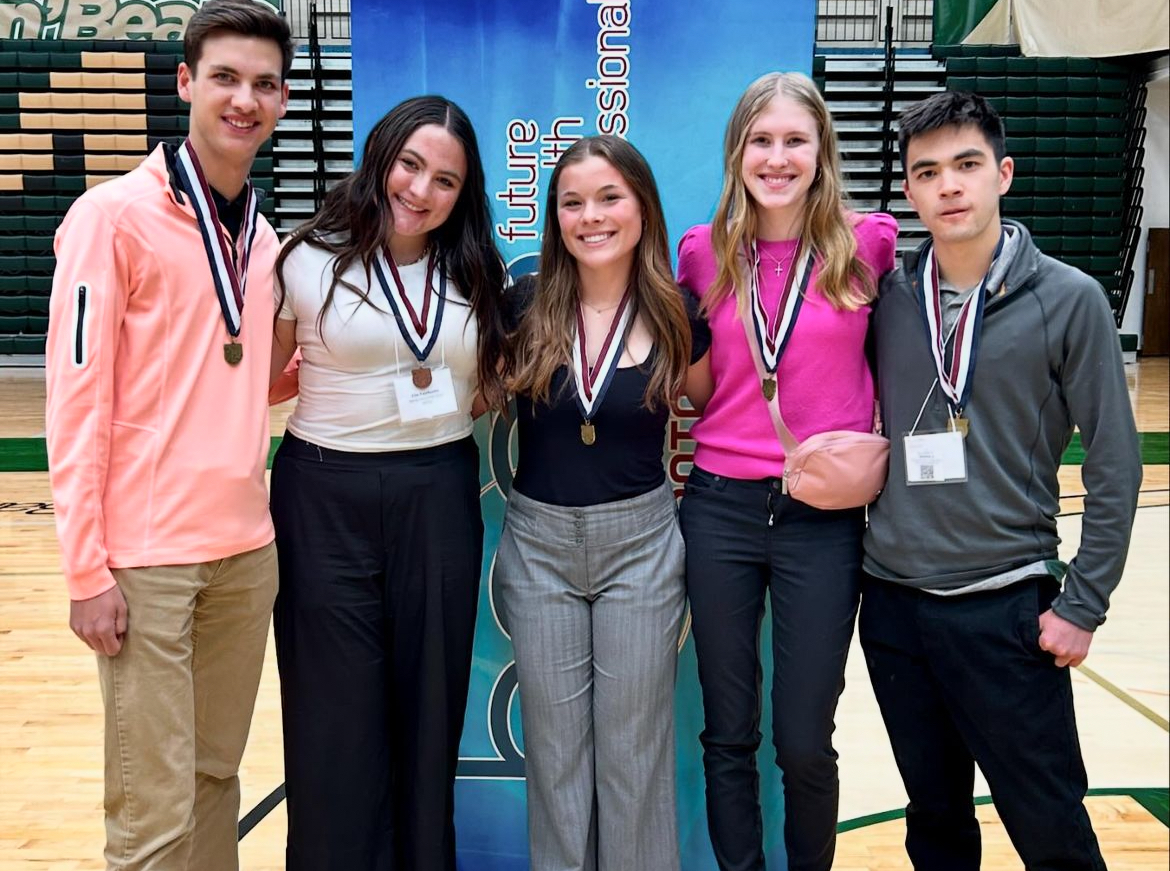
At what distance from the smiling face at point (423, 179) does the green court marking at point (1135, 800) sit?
6.33 feet

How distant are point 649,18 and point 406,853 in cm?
192

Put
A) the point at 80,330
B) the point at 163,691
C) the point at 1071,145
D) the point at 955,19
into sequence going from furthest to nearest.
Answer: the point at 1071,145
the point at 955,19
the point at 163,691
the point at 80,330

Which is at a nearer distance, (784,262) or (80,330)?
(80,330)

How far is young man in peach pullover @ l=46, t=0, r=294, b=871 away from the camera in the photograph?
5.43ft

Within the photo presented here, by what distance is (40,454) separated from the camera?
7594 millimetres

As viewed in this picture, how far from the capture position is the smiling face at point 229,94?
180 centimetres

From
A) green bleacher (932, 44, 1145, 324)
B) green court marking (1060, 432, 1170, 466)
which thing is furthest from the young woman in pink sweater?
green bleacher (932, 44, 1145, 324)

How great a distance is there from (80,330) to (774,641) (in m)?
1.39

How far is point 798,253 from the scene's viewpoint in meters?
2.01

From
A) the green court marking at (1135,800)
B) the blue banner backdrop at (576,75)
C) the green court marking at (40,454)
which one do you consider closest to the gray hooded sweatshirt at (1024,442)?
the blue banner backdrop at (576,75)

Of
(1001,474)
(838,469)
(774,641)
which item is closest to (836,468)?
(838,469)

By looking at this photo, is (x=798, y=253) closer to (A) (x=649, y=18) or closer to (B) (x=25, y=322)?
(A) (x=649, y=18)

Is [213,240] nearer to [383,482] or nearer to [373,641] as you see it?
[383,482]

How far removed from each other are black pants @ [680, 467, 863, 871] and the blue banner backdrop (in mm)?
392
